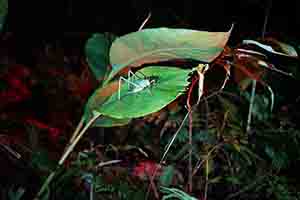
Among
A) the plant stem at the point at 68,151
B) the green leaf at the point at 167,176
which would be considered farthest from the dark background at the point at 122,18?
the plant stem at the point at 68,151

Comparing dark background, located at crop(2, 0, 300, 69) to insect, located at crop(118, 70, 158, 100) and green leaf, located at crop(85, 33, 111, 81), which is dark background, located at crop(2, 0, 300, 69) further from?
insect, located at crop(118, 70, 158, 100)

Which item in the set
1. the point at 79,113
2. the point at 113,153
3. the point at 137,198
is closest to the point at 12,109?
the point at 79,113

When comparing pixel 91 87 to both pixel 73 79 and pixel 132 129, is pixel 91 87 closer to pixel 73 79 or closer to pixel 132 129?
pixel 73 79

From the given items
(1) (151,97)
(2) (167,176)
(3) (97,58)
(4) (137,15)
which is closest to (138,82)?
(1) (151,97)

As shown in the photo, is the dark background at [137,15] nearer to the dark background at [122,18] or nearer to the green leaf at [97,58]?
the dark background at [122,18]

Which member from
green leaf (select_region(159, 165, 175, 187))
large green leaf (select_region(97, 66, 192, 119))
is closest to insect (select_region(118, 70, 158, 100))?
large green leaf (select_region(97, 66, 192, 119))

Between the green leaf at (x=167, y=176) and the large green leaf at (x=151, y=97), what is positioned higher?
the large green leaf at (x=151, y=97)
